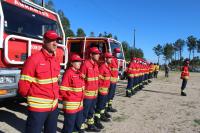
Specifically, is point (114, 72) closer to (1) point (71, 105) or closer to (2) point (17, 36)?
(2) point (17, 36)

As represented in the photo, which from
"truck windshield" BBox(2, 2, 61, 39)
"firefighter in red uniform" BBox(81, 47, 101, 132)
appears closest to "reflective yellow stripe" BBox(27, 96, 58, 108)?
"firefighter in red uniform" BBox(81, 47, 101, 132)

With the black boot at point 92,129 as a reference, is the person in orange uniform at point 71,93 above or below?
above

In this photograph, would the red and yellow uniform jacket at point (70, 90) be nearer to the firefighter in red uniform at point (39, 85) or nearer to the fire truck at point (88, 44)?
the firefighter in red uniform at point (39, 85)

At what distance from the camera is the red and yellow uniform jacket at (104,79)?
7.68 meters

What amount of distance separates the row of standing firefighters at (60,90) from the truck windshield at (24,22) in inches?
74.8

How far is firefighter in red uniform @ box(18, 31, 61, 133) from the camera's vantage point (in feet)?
13.9

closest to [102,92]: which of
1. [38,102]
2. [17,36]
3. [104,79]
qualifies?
[104,79]

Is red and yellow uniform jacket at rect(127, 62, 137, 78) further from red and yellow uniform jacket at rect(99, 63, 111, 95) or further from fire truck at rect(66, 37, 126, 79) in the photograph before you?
red and yellow uniform jacket at rect(99, 63, 111, 95)

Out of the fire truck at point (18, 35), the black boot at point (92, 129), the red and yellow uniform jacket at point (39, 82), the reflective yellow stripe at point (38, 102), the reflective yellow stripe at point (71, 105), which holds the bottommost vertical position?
the black boot at point (92, 129)

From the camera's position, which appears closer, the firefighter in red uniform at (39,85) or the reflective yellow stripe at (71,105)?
the firefighter in red uniform at (39,85)

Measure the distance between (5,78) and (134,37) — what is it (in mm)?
55491

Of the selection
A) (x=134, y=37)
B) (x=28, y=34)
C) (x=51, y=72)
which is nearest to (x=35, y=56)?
(x=51, y=72)

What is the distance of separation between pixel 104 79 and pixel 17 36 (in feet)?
7.90

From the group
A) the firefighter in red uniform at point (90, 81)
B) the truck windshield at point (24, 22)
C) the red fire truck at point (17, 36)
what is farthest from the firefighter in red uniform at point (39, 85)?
the truck windshield at point (24, 22)
